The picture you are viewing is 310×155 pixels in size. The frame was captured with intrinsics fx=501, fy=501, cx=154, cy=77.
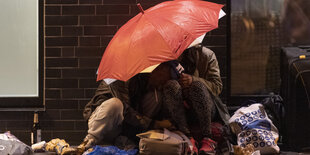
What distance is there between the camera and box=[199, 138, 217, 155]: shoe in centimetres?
556

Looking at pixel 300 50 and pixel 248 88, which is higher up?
pixel 300 50

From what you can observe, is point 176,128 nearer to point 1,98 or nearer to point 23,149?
point 23,149

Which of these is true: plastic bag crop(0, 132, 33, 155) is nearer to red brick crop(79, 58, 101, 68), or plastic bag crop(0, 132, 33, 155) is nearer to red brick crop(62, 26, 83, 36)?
red brick crop(79, 58, 101, 68)

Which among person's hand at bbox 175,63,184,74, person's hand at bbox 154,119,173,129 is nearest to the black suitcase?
person's hand at bbox 175,63,184,74

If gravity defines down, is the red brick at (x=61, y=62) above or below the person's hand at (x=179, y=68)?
below

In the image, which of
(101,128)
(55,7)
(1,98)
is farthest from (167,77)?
(1,98)

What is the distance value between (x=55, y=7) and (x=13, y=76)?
1.19m

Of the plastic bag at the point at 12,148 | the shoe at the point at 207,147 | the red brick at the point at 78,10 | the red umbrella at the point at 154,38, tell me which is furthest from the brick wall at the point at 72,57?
the red umbrella at the point at 154,38

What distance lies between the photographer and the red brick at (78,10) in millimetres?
7043

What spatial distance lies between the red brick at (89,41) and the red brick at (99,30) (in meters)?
0.07

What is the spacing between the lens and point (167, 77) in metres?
5.77

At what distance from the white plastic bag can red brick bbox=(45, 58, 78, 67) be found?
2.43 metres

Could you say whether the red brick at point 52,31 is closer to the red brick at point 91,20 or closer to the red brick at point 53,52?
the red brick at point 53,52

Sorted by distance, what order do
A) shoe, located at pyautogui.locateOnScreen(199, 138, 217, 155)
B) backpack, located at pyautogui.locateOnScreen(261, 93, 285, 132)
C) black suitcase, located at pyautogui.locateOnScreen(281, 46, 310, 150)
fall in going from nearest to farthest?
shoe, located at pyautogui.locateOnScreen(199, 138, 217, 155), black suitcase, located at pyautogui.locateOnScreen(281, 46, 310, 150), backpack, located at pyautogui.locateOnScreen(261, 93, 285, 132)
